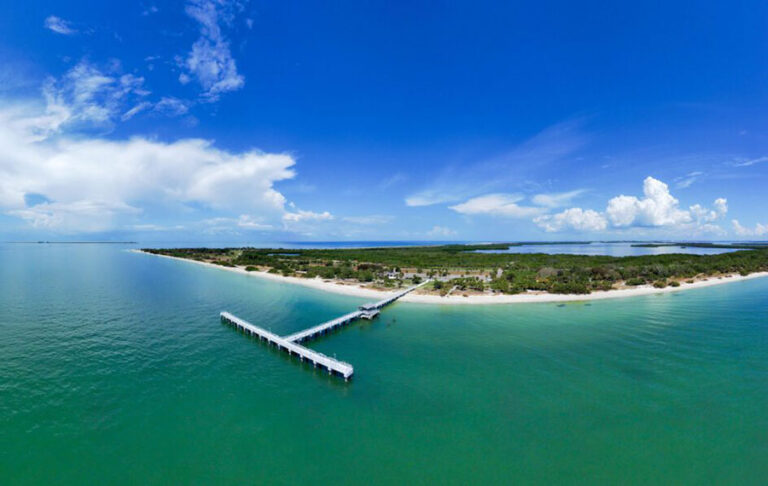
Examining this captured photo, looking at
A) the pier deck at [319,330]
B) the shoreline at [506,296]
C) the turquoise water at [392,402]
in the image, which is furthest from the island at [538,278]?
the turquoise water at [392,402]

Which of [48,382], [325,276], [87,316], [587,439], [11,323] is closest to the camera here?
[587,439]

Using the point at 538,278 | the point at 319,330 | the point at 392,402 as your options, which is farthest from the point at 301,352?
the point at 538,278

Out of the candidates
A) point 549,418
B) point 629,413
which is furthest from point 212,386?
point 629,413

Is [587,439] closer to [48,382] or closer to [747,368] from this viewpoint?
[747,368]

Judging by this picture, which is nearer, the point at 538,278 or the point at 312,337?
the point at 312,337

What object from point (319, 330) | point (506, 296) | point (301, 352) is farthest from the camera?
point (506, 296)

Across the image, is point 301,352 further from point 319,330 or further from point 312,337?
point 319,330
